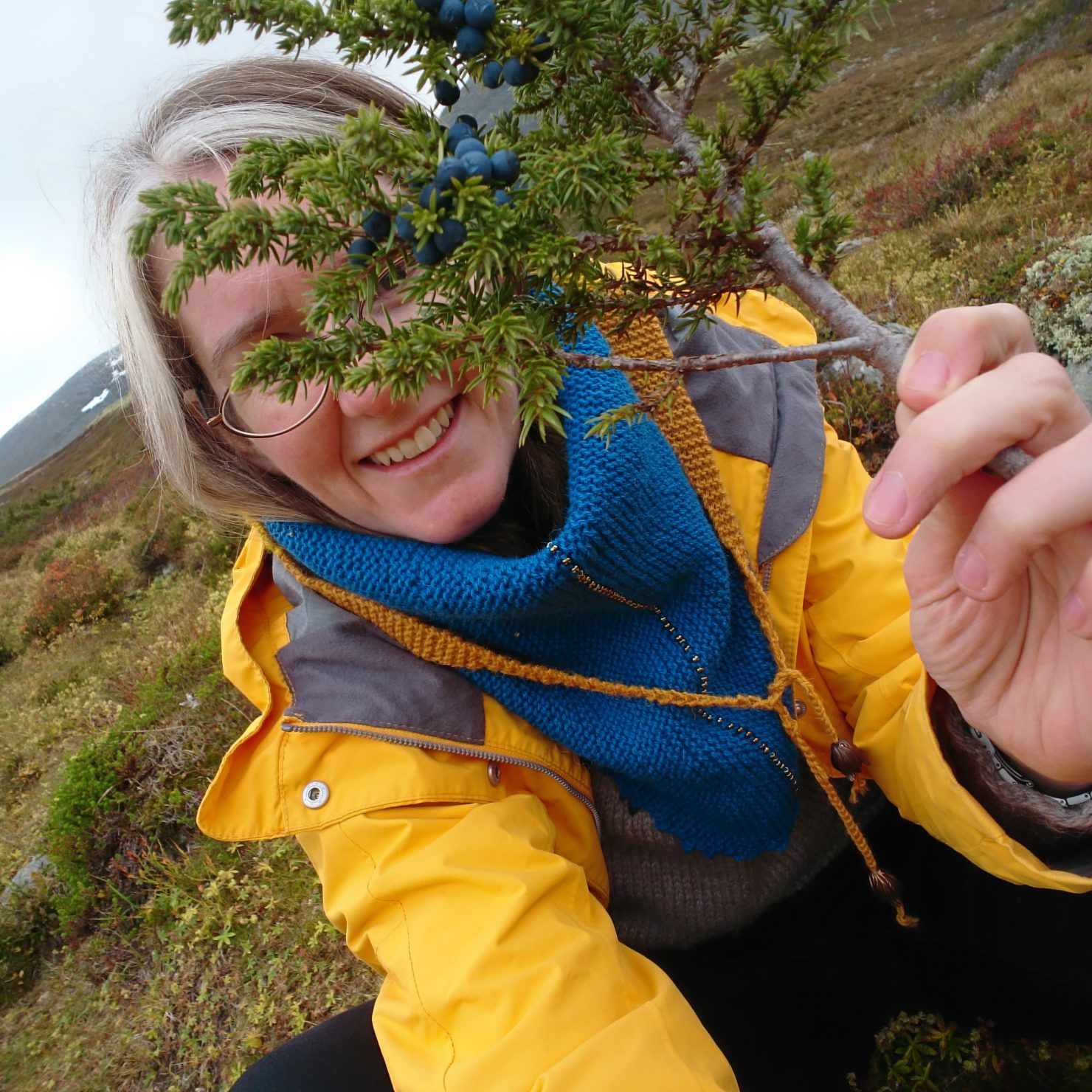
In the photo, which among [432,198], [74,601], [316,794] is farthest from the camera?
[74,601]

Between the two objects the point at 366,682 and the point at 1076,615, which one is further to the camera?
the point at 366,682

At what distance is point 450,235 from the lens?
834mm

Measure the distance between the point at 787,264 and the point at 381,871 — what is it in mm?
1877

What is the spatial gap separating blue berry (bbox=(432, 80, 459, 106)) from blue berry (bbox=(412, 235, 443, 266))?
23 centimetres

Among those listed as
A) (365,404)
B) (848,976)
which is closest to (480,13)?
(365,404)

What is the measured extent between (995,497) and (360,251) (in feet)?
2.94

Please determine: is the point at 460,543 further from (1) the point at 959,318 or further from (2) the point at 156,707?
(2) the point at 156,707

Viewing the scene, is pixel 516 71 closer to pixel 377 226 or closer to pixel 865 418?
pixel 377 226

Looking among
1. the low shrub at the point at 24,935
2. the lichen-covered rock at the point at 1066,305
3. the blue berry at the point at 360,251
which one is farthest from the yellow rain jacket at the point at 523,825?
the low shrub at the point at 24,935

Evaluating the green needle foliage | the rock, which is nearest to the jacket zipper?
the green needle foliage

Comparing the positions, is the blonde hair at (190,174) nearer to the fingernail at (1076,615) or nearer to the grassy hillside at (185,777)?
the grassy hillside at (185,777)

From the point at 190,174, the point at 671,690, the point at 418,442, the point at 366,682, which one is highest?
the point at 190,174

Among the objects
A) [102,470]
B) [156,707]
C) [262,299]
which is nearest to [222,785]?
[262,299]

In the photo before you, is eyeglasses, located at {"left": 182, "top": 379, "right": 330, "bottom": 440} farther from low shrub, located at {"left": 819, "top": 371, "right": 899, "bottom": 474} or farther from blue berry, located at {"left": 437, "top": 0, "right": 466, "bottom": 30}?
low shrub, located at {"left": 819, "top": 371, "right": 899, "bottom": 474}
